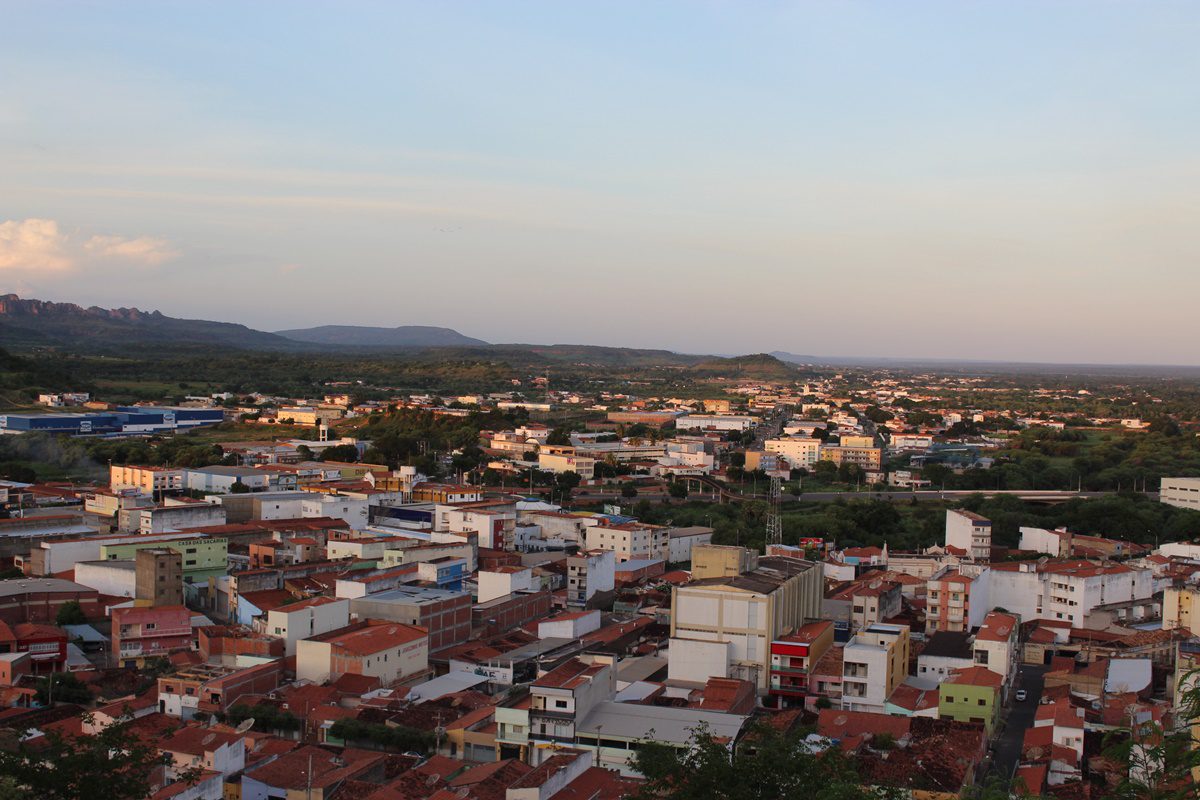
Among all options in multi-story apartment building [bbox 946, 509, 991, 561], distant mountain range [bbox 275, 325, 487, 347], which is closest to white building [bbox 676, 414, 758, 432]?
multi-story apartment building [bbox 946, 509, 991, 561]

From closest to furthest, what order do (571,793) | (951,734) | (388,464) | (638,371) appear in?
1. (571,793)
2. (951,734)
3. (388,464)
4. (638,371)

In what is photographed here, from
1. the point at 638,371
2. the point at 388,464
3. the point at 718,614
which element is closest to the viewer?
the point at 718,614

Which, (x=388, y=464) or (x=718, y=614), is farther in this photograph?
(x=388, y=464)

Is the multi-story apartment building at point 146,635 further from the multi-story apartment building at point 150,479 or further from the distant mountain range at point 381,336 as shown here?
the distant mountain range at point 381,336

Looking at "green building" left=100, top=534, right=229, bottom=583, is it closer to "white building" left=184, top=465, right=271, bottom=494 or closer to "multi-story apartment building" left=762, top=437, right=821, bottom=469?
"white building" left=184, top=465, right=271, bottom=494

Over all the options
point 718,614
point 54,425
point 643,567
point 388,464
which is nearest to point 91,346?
point 54,425

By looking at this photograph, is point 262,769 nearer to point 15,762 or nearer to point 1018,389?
point 15,762

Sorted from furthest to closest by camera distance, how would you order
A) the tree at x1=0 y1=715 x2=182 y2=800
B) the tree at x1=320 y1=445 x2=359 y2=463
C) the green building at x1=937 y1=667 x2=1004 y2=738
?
1. the tree at x1=320 y1=445 x2=359 y2=463
2. the green building at x1=937 y1=667 x2=1004 y2=738
3. the tree at x1=0 y1=715 x2=182 y2=800
